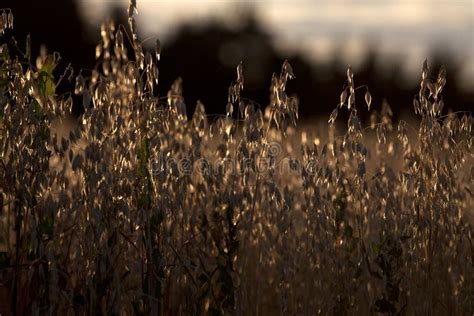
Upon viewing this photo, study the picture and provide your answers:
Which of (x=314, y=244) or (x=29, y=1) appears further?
(x=29, y=1)

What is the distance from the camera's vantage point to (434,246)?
13.3 ft

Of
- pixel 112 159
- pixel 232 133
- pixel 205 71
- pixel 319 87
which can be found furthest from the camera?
pixel 319 87

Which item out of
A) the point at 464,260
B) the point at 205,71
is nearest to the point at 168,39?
the point at 205,71

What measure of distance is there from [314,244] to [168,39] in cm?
2781

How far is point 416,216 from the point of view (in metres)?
4.02

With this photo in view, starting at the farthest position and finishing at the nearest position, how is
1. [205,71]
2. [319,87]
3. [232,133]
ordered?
[319,87] → [205,71] → [232,133]

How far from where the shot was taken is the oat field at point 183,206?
360cm

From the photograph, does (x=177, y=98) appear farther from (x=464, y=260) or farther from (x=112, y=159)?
(x=464, y=260)

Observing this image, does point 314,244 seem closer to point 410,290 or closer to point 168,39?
point 410,290

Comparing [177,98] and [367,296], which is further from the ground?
[177,98]

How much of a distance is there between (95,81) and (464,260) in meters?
1.75

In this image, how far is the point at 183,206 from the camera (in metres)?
3.78

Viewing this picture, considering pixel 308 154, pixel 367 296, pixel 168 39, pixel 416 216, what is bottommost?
pixel 367 296

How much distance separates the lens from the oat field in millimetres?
3600
